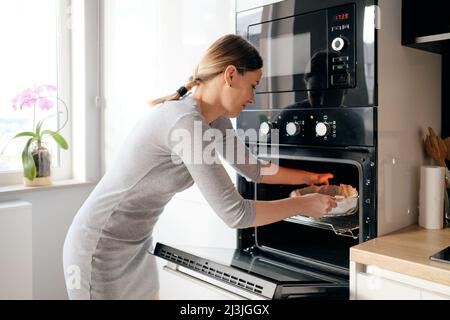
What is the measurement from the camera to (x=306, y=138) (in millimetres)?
1164

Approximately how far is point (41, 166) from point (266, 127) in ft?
3.66

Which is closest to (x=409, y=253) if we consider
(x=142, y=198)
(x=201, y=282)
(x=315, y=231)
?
(x=315, y=231)

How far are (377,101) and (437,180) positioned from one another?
1.01 feet

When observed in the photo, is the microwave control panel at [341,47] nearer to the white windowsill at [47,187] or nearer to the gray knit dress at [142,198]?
the gray knit dress at [142,198]

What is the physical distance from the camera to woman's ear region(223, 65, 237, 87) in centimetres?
105

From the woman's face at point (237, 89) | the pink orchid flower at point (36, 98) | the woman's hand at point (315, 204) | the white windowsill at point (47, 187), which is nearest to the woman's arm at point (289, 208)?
the woman's hand at point (315, 204)

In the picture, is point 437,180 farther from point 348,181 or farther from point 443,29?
point 443,29

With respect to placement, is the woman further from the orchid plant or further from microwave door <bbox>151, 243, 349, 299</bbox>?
the orchid plant

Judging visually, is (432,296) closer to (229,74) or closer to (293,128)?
(293,128)

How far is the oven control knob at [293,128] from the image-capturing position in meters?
1.17

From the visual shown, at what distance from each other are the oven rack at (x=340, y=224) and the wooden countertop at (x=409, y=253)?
0.31 ft

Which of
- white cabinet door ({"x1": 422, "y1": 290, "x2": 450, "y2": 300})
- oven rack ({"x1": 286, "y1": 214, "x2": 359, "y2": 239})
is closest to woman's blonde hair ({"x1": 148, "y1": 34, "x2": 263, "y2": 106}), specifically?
oven rack ({"x1": 286, "y1": 214, "x2": 359, "y2": 239})

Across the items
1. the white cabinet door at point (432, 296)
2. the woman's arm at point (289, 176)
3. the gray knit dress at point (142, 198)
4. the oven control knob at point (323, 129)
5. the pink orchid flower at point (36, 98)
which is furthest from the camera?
the pink orchid flower at point (36, 98)

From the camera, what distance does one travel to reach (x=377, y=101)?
1.04m
